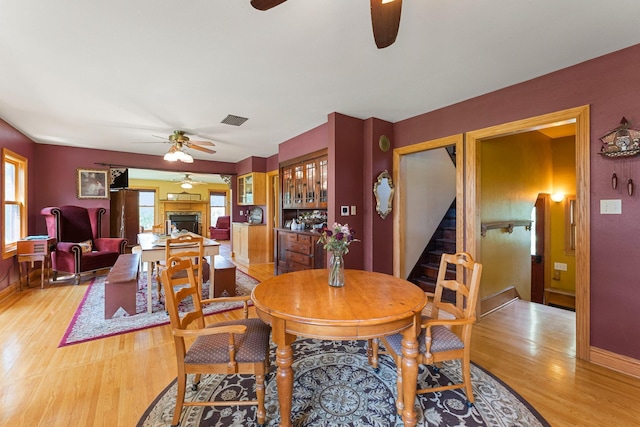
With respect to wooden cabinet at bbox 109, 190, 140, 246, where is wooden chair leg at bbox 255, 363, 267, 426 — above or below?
below

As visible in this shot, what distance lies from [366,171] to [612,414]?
295cm

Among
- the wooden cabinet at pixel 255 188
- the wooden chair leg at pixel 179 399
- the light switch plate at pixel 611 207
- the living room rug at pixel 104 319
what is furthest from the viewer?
the wooden cabinet at pixel 255 188

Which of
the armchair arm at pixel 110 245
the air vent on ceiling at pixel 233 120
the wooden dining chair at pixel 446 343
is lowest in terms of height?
the wooden dining chair at pixel 446 343

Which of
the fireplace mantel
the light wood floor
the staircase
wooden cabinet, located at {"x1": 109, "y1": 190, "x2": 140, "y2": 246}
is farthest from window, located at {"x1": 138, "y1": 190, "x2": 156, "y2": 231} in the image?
the staircase

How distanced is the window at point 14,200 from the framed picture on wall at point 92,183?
814 millimetres

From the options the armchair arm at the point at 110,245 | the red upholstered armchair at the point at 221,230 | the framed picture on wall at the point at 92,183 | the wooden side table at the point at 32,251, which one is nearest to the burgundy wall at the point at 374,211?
the armchair arm at the point at 110,245

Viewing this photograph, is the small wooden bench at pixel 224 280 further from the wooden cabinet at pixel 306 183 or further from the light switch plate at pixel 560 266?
the light switch plate at pixel 560 266

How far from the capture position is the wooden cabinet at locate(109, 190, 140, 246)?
6051 millimetres

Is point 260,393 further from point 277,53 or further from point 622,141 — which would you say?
point 622,141

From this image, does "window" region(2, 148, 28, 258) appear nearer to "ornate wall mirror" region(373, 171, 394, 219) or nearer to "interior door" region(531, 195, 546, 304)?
"ornate wall mirror" region(373, 171, 394, 219)

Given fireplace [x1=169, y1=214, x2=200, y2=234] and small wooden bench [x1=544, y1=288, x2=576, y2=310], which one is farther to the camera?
fireplace [x1=169, y1=214, x2=200, y2=234]

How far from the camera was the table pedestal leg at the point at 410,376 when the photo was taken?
1.43 metres

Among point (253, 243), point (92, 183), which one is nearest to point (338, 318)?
point (253, 243)

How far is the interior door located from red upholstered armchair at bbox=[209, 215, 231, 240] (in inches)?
363
